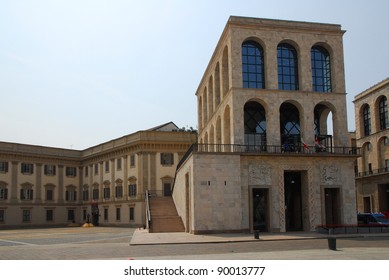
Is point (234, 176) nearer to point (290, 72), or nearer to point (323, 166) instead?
point (323, 166)

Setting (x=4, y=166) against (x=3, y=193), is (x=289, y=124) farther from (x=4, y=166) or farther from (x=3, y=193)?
(x=3, y=193)

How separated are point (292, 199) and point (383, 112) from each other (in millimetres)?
27427

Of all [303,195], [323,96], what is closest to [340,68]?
[323,96]

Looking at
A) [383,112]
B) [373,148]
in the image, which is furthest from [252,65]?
[373,148]

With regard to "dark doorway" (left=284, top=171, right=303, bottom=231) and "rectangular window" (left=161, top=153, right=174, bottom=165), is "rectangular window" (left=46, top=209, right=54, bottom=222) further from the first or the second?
"dark doorway" (left=284, top=171, right=303, bottom=231)

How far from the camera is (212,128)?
4594cm

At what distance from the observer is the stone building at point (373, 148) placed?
56.2 meters

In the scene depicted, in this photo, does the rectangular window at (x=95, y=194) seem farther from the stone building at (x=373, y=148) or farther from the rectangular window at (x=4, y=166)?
the stone building at (x=373, y=148)

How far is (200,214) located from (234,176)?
3.75 meters

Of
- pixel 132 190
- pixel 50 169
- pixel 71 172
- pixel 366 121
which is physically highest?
pixel 366 121

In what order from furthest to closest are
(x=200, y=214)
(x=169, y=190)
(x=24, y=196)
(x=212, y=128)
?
1. (x=24, y=196)
2. (x=169, y=190)
3. (x=212, y=128)
4. (x=200, y=214)

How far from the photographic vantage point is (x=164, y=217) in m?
41.1

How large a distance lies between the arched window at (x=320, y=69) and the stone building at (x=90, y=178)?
25549 mm

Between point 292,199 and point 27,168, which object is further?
point 27,168
